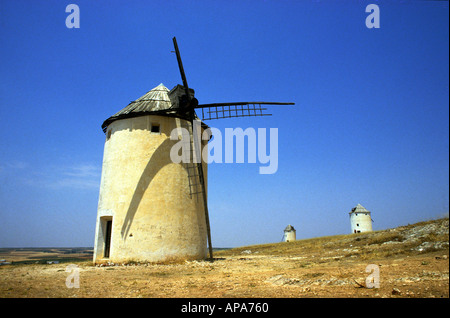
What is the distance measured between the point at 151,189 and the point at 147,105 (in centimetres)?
463

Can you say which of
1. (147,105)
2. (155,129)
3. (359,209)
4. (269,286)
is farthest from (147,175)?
(359,209)

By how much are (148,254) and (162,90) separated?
30.4 feet

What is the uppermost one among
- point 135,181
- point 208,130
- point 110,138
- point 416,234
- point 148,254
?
point 208,130

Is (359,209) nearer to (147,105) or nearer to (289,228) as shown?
(289,228)

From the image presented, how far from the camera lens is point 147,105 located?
1414 cm

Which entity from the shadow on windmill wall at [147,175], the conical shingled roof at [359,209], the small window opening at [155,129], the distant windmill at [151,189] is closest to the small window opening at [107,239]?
the distant windmill at [151,189]

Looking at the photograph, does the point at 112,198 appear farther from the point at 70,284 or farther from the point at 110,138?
the point at 70,284

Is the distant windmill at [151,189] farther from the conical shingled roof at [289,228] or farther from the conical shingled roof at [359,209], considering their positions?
the conical shingled roof at [359,209]

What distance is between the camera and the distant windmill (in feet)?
39.9

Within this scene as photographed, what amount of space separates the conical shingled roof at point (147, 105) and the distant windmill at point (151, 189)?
0.18ft
